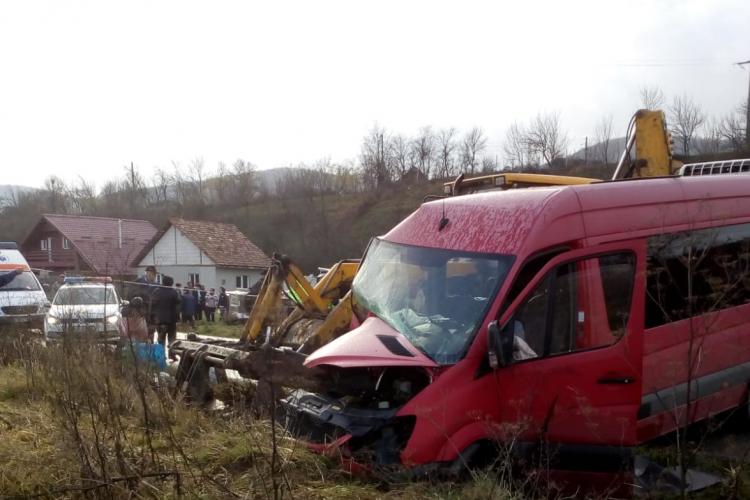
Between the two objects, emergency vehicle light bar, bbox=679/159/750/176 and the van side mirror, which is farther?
emergency vehicle light bar, bbox=679/159/750/176

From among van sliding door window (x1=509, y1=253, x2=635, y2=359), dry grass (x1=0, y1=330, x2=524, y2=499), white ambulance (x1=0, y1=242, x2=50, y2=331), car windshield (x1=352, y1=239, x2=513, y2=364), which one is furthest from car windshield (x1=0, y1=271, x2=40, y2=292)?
van sliding door window (x1=509, y1=253, x2=635, y2=359)

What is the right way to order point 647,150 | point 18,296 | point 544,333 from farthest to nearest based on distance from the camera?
point 18,296
point 647,150
point 544,333

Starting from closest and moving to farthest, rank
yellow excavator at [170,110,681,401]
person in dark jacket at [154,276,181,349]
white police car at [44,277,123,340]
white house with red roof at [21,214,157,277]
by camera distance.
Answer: white police car at [44,277,123,340] → yellow excavator at [170,110,681,401] → person in dark jacket at [154,276,181,349] → white house with red roof at [21,214,157,277]

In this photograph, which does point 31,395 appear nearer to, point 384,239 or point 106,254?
point 106,254

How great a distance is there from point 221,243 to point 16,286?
28.1 metres

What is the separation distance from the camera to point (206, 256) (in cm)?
4428

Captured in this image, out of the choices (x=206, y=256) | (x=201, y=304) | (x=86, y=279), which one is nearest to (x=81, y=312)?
(x=86, y=279)

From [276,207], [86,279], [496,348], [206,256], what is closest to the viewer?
[496,348]

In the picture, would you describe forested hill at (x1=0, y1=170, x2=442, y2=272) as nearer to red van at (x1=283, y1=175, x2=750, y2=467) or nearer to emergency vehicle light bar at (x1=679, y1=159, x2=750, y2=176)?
emergency vehicle light bar at (x1=679, y1=159, x2=750, y2=176)

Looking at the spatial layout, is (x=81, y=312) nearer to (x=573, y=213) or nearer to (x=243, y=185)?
(x=573, y=213)

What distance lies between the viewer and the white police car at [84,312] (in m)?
6.99

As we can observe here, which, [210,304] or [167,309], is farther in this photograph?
[210,304]

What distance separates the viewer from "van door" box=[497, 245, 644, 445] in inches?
203

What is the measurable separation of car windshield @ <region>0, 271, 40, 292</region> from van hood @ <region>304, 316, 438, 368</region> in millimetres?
14378
